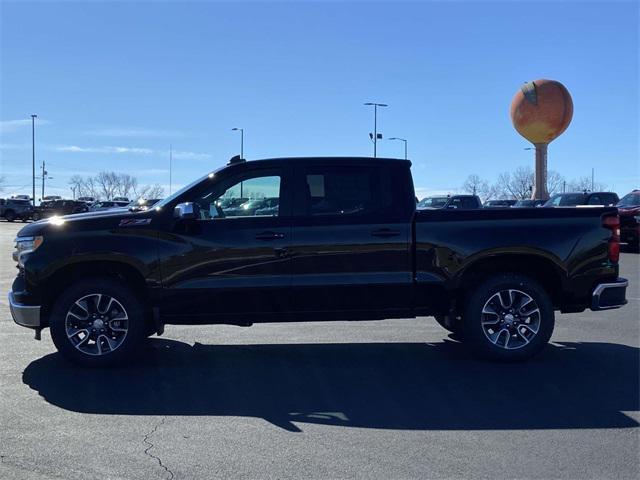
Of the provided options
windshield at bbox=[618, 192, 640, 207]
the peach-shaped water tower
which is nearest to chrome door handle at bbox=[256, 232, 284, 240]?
windshield at bbox=[618, 192, 640, 207]

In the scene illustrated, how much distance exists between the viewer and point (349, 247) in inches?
259

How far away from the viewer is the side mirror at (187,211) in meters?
6.20

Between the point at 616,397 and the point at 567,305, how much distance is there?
150 centimetres

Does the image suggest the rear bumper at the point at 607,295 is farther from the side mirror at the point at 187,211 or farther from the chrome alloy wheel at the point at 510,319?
the side mirror at the point at 187,211

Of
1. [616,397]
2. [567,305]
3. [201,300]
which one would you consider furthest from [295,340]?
[616,397]

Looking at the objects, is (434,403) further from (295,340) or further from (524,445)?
(295,340)

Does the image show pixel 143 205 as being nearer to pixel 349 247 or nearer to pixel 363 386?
pixel 349 247

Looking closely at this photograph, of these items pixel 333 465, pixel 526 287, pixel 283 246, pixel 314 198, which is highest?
pixel 314 198

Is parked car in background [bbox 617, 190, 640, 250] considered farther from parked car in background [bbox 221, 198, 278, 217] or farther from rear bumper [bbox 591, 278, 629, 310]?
parked car in background [bbox 221, 198, 278, 217]

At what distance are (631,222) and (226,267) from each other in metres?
18.3

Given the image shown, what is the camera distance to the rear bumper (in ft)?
22.2

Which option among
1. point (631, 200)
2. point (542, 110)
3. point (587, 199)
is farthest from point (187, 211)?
point (542, 110)

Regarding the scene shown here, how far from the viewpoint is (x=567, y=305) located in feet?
23.0

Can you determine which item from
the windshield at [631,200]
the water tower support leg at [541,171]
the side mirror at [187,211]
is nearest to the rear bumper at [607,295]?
the side mirror at [187,211]
